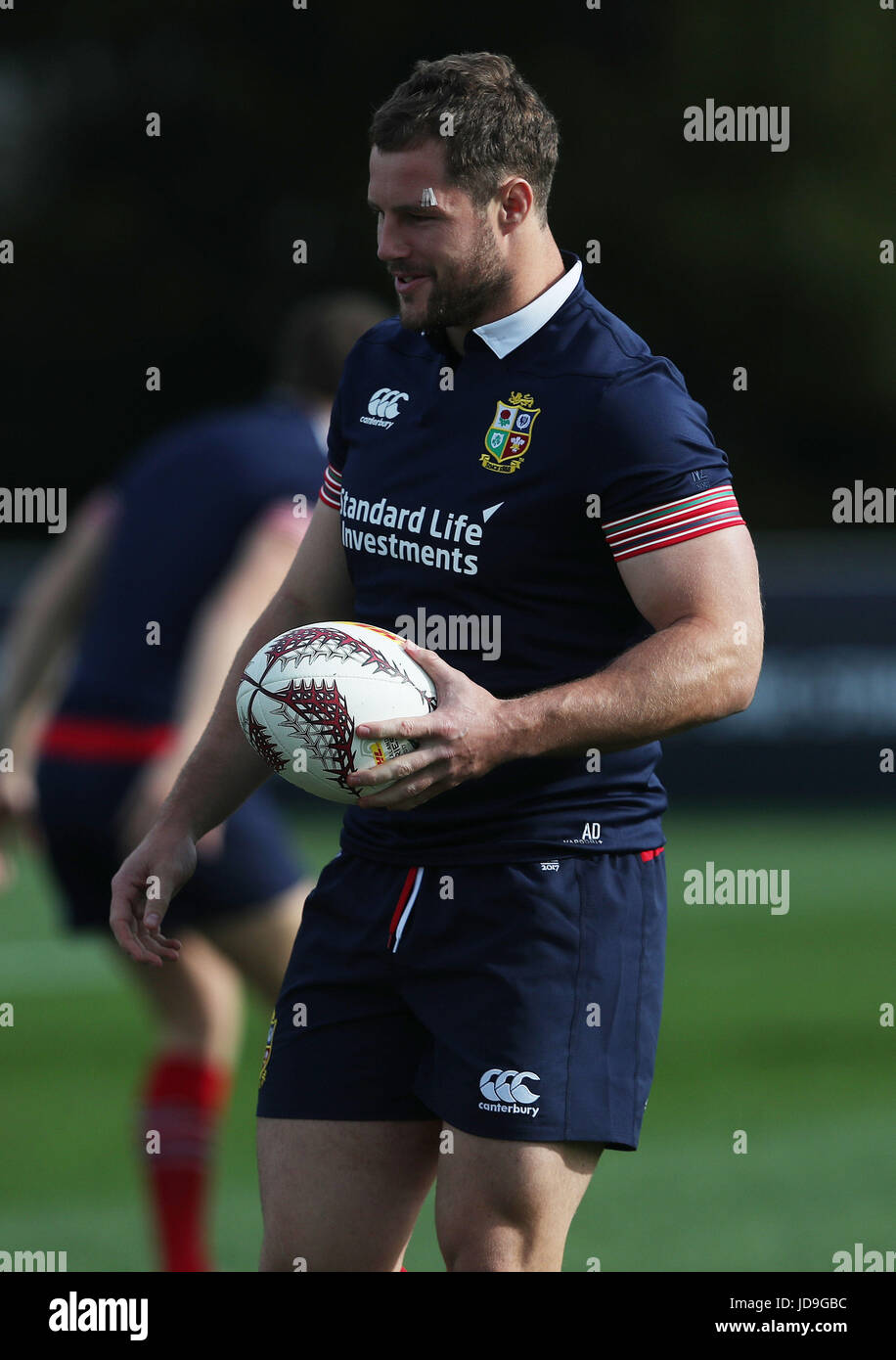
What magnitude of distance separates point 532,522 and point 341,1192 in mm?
1229

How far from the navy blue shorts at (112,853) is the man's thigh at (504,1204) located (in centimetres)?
174

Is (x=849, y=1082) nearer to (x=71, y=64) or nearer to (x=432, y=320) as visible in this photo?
(x=432, y=320)

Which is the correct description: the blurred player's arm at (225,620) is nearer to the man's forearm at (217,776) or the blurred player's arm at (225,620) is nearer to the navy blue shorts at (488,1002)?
the man's forearm at (217,776)

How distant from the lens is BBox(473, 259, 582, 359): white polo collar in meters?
3.58

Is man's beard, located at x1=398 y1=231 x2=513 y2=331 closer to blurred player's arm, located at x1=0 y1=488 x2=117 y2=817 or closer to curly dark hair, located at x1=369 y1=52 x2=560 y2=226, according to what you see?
curly dark hair, located at x1=369 y1=52 x2=560 y2=226

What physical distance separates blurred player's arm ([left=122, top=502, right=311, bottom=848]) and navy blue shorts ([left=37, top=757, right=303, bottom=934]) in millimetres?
89

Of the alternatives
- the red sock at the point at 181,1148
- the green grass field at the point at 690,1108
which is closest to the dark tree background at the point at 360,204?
the green grass field at the point at 690,1108

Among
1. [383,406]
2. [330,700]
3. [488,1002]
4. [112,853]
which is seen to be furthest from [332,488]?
[112,853]

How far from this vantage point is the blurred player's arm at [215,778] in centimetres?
375

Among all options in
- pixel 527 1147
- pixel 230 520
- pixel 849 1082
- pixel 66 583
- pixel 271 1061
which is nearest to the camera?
pixel 527 1147

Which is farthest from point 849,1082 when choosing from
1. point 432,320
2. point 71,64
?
point 71,64

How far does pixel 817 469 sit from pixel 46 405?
834 cm

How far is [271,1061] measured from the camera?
12.3 feet

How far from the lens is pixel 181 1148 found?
16.1 feet
